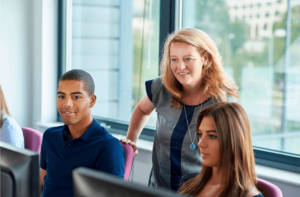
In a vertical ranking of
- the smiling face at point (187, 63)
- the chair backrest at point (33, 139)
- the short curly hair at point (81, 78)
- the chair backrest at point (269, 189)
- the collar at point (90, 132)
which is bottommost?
the chair backrest at point (33, 139)

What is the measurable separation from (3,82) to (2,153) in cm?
248

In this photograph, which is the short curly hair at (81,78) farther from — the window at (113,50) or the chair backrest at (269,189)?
the window at (113,50)

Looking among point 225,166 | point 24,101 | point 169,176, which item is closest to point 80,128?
point 169,176

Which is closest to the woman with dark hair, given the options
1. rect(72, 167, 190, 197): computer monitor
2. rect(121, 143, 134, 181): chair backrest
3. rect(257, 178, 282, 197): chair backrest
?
rect(121, 143, 134, 181): chair backrest

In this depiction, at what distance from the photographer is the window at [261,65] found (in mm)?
2273

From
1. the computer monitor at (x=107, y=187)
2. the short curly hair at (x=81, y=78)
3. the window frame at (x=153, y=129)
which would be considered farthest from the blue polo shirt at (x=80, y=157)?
the window frame at (x=153, y=129)

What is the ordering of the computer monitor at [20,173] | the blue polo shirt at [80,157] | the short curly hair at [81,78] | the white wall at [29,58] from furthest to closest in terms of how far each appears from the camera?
1. the white wall at [29,58]
2. the short curly hair at [81,78]
3. the blue polo shirt at [80,157]
4. the computer monitor at [20,173]

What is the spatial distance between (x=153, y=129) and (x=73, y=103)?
3.81 feet

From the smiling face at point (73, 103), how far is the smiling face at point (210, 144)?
22.3 inches

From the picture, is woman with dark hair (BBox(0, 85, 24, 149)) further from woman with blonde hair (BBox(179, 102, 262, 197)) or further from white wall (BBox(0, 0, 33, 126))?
woman with blonde hair (BBox(179, 102, 262, 197))

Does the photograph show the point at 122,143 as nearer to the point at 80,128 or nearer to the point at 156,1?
the point at 80,128

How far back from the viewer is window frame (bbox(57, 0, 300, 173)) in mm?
1854

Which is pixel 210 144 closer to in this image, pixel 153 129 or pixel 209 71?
pixel 209 71

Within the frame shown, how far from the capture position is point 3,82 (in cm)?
300
